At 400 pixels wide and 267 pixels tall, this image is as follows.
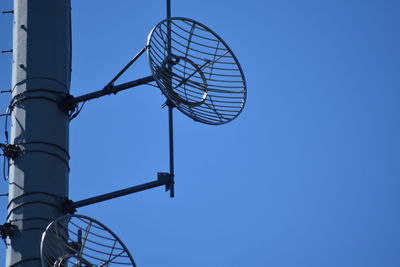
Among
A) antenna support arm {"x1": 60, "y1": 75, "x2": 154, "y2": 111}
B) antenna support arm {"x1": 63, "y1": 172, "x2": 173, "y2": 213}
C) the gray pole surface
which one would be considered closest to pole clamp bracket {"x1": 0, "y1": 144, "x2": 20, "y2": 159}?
the gray pole surface

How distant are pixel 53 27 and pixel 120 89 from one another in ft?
9.45

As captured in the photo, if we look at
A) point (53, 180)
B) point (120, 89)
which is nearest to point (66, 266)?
point (53, 180)

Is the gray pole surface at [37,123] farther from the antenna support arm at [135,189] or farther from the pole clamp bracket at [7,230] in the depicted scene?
the antenna support arm at [135,189]

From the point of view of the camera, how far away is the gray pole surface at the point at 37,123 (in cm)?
2616

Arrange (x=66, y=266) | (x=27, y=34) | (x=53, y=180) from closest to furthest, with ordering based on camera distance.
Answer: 1. (x=66, y=266)
2. (x=53, y=180)
3. (x=27, y=34)

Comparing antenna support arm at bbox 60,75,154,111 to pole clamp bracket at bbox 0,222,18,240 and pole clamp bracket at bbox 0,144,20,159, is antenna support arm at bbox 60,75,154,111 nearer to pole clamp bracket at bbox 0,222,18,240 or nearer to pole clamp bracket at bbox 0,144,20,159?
pole clamp bracket at bbox 0,144,20,159

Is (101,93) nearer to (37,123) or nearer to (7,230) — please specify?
(37,123)

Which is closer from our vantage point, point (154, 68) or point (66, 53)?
point (154, 68)

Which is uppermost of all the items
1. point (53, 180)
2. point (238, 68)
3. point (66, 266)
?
point (238, 68)

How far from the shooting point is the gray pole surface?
85.8ft

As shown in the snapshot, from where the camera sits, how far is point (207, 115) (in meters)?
26.9

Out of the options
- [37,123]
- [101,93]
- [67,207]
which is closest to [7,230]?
[67,207]

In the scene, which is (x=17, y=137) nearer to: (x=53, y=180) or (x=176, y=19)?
(x=53, y=180)

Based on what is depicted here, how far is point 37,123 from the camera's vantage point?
27141mm
